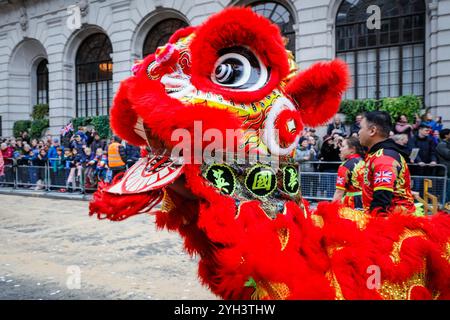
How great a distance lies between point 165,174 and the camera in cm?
199

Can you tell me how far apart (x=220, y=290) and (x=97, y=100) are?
19.9 metres

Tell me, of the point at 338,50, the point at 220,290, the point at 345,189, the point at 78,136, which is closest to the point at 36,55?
the point at 78,136

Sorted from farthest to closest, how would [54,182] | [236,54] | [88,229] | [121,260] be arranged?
[54,182], [88,229], [121,260], [236,54]

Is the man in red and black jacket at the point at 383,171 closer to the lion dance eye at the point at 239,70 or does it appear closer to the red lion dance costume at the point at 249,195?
the red lion dance costume at the point at 249,195

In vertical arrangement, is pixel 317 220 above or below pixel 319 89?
below

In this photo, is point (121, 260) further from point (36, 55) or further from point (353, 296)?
point (36, 55)

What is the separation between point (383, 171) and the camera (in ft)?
10.5

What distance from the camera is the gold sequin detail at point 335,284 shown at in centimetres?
186

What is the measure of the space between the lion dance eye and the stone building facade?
453 inches

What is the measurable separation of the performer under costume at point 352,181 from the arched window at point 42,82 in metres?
21.9

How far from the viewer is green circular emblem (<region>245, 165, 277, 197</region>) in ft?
6.82

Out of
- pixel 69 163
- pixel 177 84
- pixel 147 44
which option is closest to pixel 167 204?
pixel 177 84

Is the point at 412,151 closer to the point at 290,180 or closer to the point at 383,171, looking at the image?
the point at 383,171

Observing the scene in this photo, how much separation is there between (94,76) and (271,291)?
2037 centimetres
